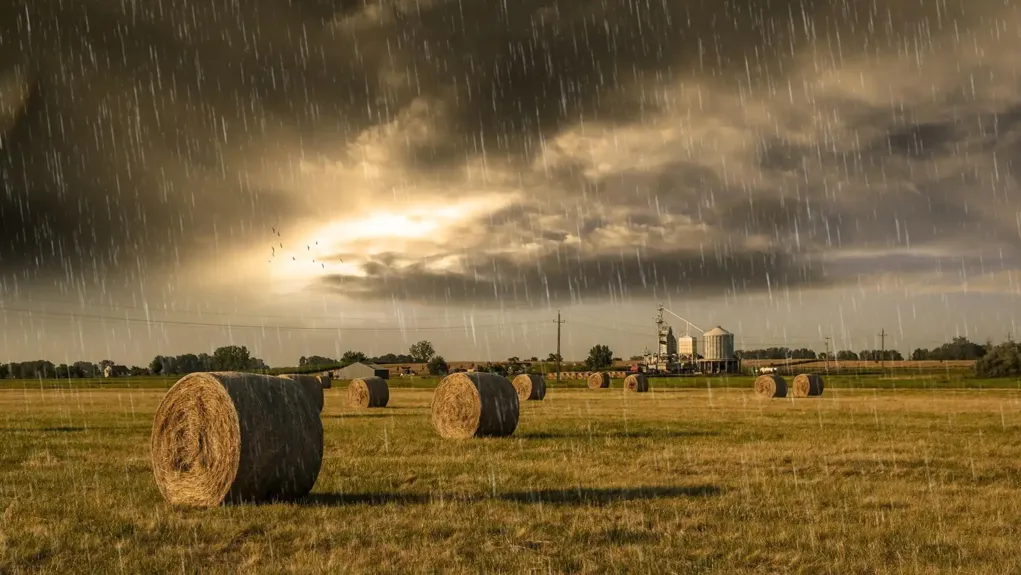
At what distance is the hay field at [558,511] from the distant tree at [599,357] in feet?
438

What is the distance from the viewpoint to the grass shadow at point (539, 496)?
11.8 metres

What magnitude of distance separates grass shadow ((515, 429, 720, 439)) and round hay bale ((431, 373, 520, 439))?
68cm

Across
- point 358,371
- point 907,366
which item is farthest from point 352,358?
point 907,366

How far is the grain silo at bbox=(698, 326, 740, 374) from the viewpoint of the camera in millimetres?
125625

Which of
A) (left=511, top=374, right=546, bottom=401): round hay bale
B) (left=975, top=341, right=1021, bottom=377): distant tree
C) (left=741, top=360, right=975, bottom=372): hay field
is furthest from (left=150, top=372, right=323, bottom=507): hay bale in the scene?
(left=741, top=360, right=975, bottom=372): hay field

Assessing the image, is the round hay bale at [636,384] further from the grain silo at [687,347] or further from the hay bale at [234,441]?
the grain silo at [687,347]

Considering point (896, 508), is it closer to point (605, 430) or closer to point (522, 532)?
point (522, 532)

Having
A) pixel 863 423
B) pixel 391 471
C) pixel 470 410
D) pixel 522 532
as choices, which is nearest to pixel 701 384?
pixel 863 423

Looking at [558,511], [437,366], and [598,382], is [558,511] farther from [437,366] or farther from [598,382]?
[437,366]

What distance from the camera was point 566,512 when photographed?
1092 cm

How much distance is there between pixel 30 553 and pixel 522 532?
16.9 feet

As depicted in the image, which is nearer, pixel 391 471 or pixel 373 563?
pixel 373 563

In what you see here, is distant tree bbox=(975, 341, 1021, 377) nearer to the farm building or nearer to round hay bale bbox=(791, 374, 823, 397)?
round hay bale bbox=(791, 374, 823, 397)

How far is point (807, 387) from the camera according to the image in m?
50.9
